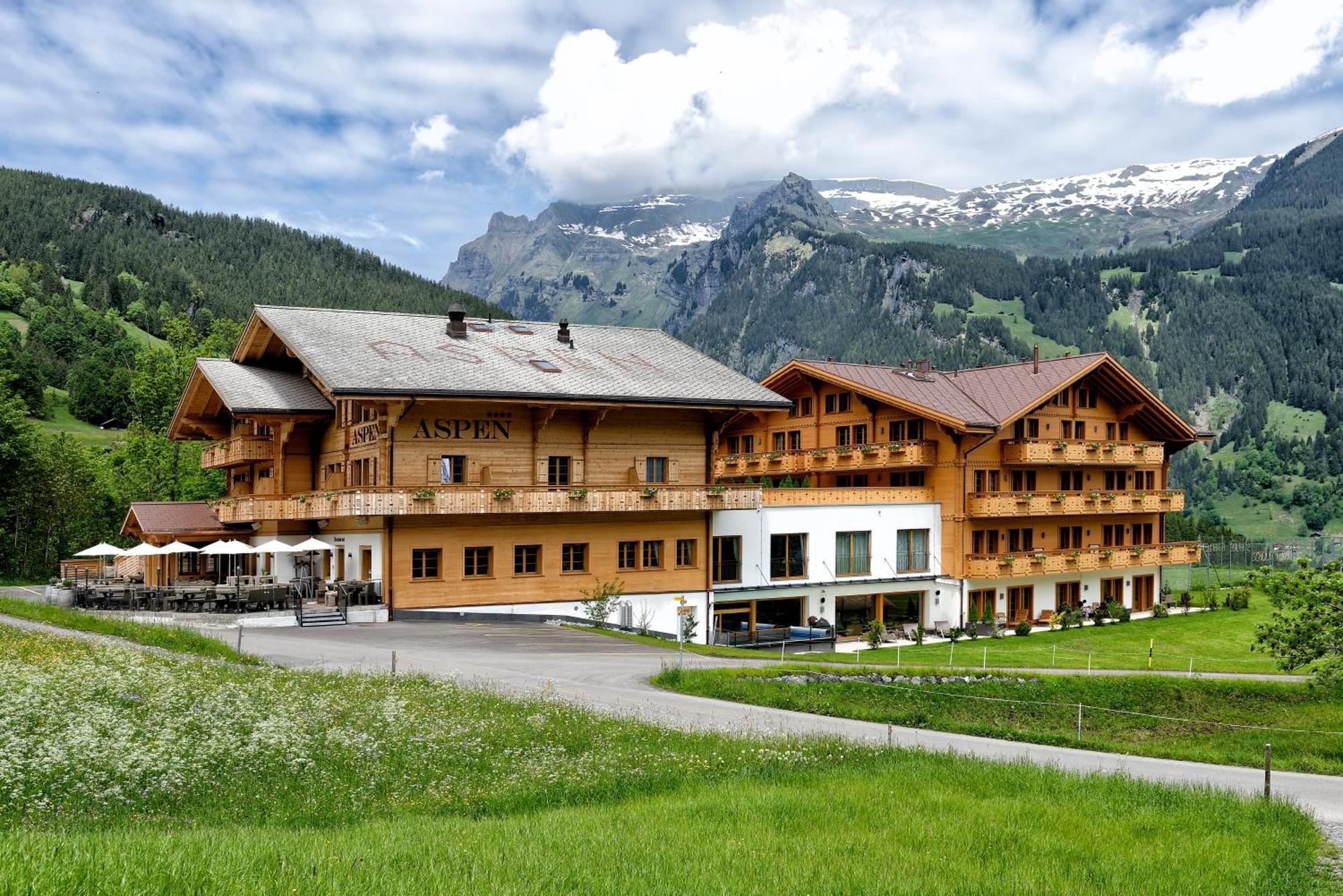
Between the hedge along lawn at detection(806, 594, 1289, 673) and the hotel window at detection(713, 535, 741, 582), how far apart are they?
22.6 ft

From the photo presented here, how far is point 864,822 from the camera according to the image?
1291cm

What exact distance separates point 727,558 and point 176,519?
2525 cm

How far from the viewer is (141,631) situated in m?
29.0

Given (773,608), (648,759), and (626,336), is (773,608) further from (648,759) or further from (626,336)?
(648,759)

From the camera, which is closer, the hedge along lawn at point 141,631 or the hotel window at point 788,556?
the hedge along lawn at point 141,631

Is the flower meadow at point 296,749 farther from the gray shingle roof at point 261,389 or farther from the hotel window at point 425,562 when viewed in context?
the gray shingle roof at point 261,389

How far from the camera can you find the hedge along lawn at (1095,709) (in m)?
24.9

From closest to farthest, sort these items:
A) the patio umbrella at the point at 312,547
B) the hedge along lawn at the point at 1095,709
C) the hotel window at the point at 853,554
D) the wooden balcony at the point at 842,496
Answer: the hedge along lawn at the point at 1095,709, the patio umbrella at the point at 312,547, the wooden balcony at the point at 842,496, the hotel window at the point at 853,554

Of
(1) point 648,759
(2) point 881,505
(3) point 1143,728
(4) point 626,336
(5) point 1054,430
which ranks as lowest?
(3) point 1143,728

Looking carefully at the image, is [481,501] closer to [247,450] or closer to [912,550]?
[247,450]

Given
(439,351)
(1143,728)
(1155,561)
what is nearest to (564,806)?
(1143,728)

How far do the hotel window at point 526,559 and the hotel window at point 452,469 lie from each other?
326 centimetres

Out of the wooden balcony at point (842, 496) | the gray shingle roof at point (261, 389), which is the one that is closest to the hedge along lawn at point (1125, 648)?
the wooden balcony at point (842, 496)

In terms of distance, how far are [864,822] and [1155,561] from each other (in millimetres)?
54865
